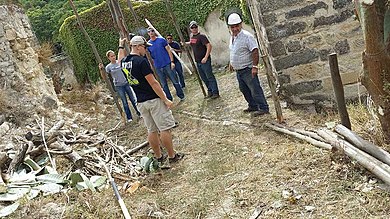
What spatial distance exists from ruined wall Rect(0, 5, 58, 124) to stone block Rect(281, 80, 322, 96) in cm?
450

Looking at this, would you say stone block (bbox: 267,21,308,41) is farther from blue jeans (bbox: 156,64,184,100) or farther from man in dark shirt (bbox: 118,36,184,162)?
blue jeans (bbox: 156,64,184,100)

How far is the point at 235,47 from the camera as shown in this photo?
18.1ft

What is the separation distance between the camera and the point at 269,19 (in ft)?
18.2

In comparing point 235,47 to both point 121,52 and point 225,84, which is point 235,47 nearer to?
point 121,52

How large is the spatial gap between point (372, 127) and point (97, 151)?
332 centimetres

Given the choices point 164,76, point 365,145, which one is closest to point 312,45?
point 365,145

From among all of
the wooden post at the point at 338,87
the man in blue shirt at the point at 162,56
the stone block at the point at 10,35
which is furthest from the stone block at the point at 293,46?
the stone block at the point at 10,35

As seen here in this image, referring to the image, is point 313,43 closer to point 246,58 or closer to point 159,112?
point 246,58

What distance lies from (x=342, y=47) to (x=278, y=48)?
845mm

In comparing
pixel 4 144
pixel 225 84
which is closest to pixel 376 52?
pixel 4 144

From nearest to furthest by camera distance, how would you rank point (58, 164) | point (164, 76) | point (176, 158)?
1. point (176, 158)
2. point (58, 164)
3. point (164, 76)

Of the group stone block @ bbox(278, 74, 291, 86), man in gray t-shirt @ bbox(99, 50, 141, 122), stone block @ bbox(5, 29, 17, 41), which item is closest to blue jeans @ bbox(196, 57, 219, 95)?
man in gray t-shirt @ bbox(99, 50, 141, 122)

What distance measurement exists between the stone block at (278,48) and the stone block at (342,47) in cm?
69

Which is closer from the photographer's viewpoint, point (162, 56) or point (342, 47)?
point (342, 47)
